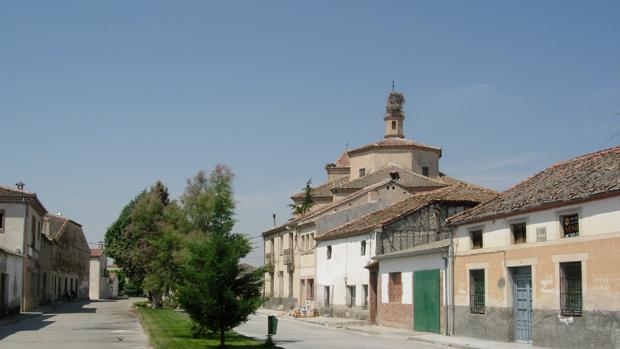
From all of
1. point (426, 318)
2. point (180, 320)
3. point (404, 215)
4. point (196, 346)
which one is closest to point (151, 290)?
point (180, 320)

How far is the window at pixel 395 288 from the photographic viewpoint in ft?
115

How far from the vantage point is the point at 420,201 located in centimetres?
4028

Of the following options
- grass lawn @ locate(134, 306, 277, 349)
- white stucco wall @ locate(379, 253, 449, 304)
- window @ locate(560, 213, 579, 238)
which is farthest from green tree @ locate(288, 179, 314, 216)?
window @ locate(560, 213, 579, 238)

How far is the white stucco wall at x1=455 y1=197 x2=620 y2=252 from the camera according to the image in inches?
855

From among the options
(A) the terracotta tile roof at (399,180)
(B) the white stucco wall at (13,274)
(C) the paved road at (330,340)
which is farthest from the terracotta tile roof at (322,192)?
(C) the paved road at (330,340)

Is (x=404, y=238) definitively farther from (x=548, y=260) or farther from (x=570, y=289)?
(x=570, y=289)

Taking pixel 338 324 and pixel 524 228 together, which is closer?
pixel 524 228

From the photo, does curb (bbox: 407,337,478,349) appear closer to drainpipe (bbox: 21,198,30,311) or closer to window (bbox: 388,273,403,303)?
window (bbox: 388,273,403,303)

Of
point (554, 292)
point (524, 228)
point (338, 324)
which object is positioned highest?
point (524, 228)

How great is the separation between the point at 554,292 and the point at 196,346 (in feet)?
36.2

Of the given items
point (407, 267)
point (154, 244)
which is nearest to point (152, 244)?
point (154, 244)

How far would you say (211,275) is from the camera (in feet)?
68.9

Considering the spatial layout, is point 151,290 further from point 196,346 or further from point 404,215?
point 196,346

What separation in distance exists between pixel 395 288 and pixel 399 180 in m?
20.3
